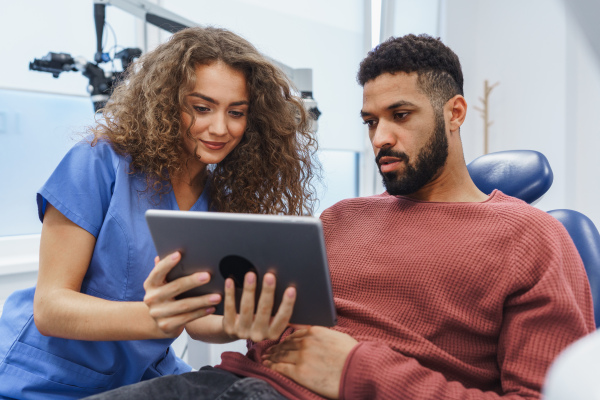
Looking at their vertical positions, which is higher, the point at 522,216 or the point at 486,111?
the point at 486,111

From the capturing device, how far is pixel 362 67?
1.06 meters

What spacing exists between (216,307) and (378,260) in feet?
1.08

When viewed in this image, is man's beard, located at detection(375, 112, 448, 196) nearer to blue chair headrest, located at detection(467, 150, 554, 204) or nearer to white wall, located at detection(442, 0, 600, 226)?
blue chair headrest, located at detection(467, 150, 554, 204)

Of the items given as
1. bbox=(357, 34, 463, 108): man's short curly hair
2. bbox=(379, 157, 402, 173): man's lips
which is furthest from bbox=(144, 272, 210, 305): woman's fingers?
bbox=(357, 34, 463, 108): man's short curly hair

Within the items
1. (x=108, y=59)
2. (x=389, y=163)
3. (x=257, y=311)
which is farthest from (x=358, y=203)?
(x=108, y=59)

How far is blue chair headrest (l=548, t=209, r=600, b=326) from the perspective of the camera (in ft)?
3.31

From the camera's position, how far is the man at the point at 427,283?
75cm

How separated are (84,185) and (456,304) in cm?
69

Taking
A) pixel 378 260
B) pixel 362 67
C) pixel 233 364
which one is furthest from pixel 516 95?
pixel 233 364

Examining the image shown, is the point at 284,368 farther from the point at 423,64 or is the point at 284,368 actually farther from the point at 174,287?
the point at 423,64

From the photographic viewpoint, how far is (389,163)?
1000 millimetres

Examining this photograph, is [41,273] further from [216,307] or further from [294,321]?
[294,321]

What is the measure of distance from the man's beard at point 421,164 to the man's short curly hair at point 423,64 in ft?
0.20

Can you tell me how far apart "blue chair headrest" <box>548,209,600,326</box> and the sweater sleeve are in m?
0.23
